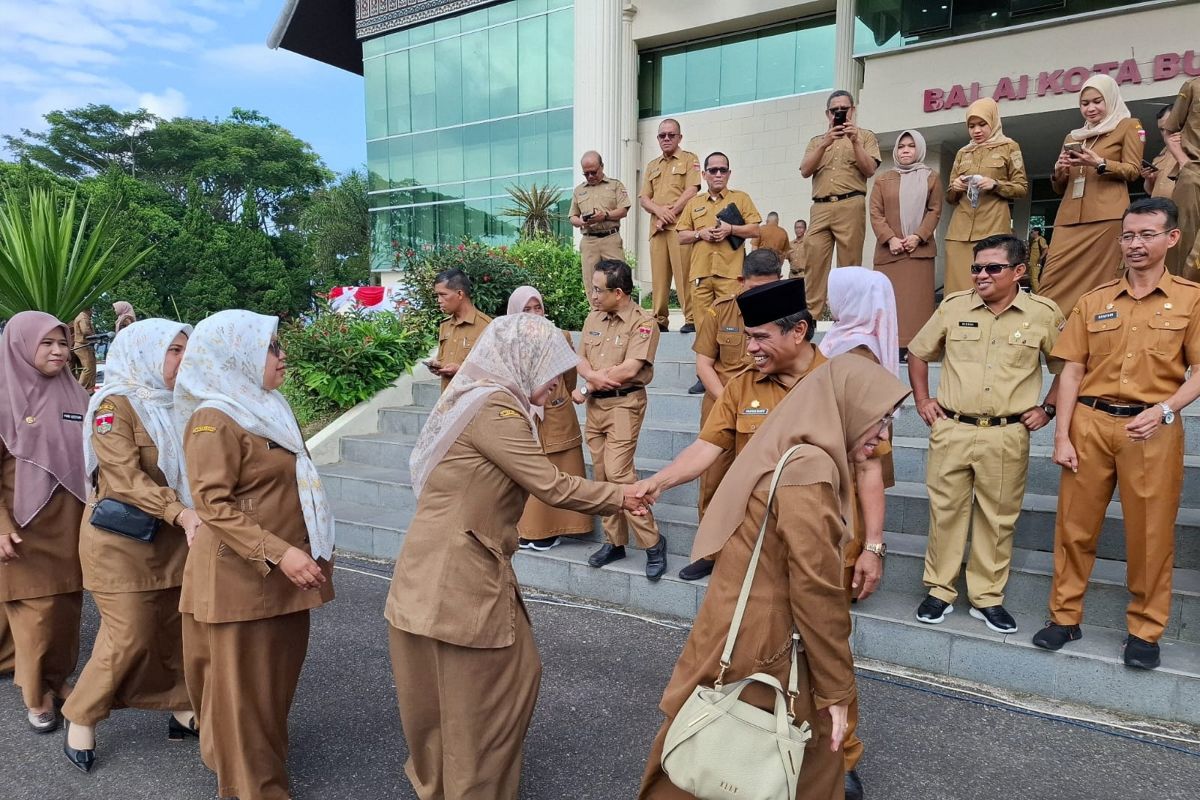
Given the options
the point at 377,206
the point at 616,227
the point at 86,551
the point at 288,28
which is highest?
the point at 288,28

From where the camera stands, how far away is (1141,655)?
131 inches

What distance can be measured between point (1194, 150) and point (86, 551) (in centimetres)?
702

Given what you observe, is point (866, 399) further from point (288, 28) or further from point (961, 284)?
point (288, 28)

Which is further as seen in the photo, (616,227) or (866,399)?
(616,227)

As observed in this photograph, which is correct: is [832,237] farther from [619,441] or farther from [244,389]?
[244,389]

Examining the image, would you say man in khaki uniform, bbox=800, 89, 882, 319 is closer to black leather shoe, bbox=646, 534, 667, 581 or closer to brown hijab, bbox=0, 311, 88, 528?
black leather shoe, bbox=646, 534, 667, 581

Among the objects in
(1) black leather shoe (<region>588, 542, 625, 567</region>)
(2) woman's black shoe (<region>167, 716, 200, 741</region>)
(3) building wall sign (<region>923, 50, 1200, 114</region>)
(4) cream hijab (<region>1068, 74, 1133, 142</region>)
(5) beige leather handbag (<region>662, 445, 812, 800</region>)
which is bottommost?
(2) woman's black shoe (<region>167, 716, 200, 741</region>)

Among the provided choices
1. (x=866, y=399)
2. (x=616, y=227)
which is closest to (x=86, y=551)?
(x=866, y=399)

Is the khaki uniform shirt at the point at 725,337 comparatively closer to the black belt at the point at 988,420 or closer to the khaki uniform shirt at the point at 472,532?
the black belt at the point at 988,420

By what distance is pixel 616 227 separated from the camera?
7.84 metres

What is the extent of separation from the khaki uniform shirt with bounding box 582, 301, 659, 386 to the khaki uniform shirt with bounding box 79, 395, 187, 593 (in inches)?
110

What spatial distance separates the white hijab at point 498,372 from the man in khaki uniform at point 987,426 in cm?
233

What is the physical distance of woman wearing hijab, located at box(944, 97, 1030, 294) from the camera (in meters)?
5.63

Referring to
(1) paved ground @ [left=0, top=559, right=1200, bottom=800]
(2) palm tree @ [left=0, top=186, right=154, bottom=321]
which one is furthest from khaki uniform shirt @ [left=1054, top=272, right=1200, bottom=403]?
(2) palm tree @ [left=0, top=186, right=154, bottom=321]
